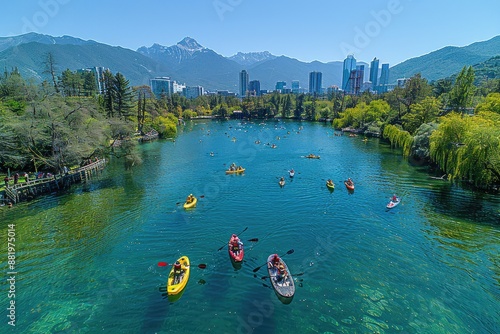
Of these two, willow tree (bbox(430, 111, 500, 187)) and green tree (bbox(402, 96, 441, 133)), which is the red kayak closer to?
willow tree (bbox(430, 111, 500, 187))

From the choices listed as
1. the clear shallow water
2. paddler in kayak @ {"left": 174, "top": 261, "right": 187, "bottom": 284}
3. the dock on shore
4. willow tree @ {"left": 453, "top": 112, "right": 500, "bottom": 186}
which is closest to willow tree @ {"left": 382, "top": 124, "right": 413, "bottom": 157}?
the clear shallow water

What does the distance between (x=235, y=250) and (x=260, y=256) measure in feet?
7.57

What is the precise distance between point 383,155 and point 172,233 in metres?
55.7

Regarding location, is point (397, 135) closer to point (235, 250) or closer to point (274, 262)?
point (274, 262)

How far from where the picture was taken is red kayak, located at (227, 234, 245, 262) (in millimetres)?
22828

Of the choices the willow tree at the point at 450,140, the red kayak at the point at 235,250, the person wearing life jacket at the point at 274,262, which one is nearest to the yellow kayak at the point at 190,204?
the red kayak at the point at 235,250

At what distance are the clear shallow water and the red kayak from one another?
72 cm

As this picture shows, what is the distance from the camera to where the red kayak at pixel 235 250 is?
74.9 ft

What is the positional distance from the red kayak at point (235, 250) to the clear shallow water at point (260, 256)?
2.37 ft

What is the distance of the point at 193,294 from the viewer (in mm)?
19500

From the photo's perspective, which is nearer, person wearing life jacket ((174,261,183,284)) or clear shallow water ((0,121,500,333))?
clear shallow water ((0,121,500,333))

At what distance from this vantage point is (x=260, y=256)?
947 inches

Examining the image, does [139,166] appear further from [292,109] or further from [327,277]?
[292,109]

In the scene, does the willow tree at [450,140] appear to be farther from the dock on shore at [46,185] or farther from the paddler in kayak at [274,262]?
the dock on shore at [46,185]
